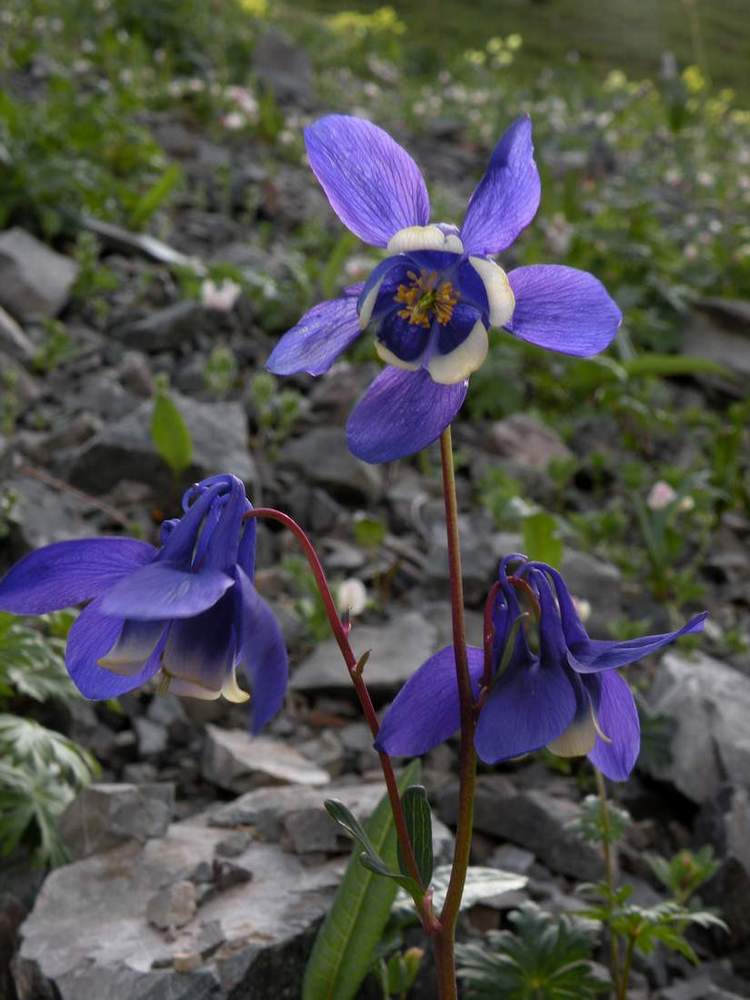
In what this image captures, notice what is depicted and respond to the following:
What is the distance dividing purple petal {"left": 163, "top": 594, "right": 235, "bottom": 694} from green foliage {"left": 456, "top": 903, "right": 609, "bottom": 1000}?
0.95m

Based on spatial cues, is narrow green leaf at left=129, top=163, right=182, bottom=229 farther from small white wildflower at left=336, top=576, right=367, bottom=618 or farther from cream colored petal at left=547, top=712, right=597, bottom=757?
cream colored petal at left=547, top=712, right=597, bottom=757

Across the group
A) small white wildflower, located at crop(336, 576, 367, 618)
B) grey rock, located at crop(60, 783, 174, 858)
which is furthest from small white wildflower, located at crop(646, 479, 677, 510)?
grey rock, located at crop(60, 783, 174, 858)

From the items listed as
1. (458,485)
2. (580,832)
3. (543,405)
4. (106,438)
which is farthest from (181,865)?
(543,405)

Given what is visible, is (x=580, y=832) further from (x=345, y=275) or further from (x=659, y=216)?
(x=659, y=216)

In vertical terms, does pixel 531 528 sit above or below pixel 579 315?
below

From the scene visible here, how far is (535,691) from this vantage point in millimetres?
1376

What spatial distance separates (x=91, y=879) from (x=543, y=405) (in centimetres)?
350

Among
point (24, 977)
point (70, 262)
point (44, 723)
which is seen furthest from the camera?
point (70, 262)

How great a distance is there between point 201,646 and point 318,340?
1.27 ft

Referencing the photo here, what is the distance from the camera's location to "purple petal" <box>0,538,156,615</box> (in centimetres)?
131

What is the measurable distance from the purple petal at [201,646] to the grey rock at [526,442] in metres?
3.34

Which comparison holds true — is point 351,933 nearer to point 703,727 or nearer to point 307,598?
point 703,727

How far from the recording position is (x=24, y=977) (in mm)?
1958

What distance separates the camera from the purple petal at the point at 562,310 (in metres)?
1.27
